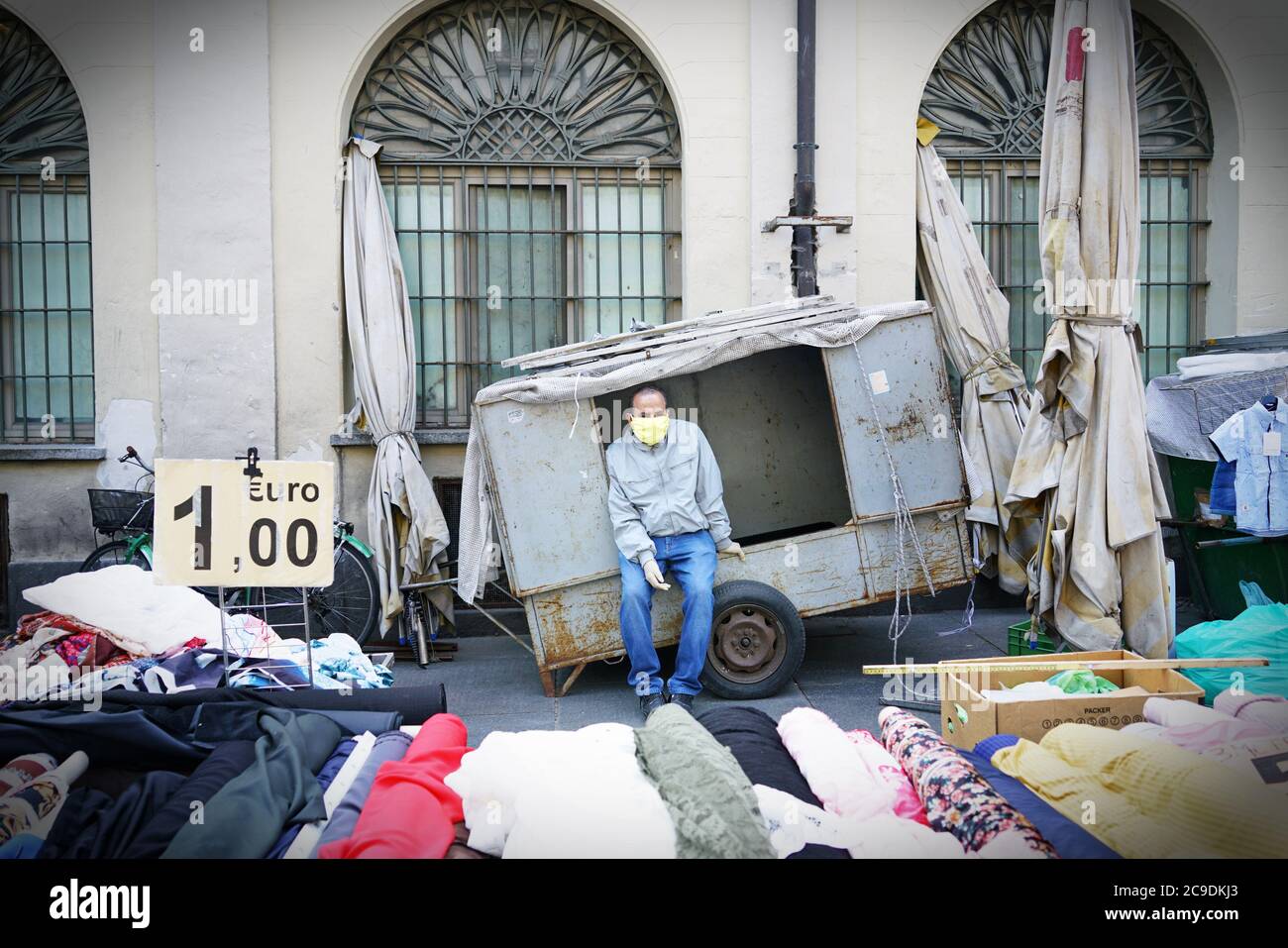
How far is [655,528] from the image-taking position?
6.07 meters

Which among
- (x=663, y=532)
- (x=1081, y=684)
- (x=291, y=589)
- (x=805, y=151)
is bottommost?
(x=291, y=589)

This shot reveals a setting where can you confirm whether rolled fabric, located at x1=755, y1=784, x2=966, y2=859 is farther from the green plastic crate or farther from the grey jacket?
the green plastic crate

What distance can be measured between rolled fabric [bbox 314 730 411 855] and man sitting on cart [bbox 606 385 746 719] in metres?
2.36

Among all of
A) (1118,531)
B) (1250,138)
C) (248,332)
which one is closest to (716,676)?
(1118,531)

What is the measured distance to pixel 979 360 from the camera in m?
7.66

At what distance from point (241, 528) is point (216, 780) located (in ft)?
5.09

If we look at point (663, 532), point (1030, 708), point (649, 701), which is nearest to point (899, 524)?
point (663, 532)

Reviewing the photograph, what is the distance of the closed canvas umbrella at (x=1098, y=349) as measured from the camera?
5.27 meters

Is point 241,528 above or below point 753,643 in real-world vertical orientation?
above

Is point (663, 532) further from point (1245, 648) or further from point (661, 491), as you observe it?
Answer: point (1245, 648)

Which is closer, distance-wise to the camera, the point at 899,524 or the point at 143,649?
the point at 143,649

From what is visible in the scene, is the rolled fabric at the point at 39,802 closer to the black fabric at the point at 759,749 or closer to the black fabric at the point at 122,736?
the black fabric at the point at 122,736
